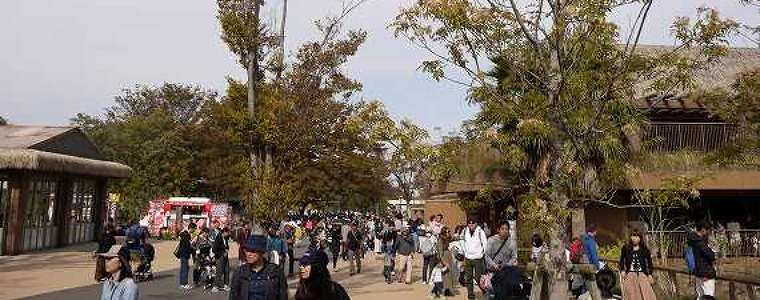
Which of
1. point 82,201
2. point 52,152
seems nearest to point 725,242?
point 52,152

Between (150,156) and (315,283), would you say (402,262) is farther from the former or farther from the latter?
(150,156)

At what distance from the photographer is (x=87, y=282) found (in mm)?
16641

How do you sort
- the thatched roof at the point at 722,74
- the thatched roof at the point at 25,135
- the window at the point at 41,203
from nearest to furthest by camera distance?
the thatched roof at the point at 722,74
the thatched roof at the point at 25,135
the window at the point at 41,203

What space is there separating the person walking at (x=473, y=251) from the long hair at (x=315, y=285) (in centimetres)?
849

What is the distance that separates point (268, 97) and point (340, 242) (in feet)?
30.8

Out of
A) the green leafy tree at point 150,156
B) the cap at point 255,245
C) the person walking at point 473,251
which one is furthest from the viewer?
the green leafy tree at point 150,156

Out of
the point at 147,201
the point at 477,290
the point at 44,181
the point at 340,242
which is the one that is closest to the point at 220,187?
the point at 147,201

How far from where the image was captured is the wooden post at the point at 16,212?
2459 cm

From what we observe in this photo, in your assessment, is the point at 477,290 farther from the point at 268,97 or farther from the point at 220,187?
the point at 220,187

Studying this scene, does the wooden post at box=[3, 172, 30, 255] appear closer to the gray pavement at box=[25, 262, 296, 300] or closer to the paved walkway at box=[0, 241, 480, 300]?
the paved walkway at box=[0, 241, 480, 300]

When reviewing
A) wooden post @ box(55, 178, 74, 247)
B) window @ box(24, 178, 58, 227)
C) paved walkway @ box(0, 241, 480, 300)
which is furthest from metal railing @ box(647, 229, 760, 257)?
wooden post @ box(55, 178, 74, 247)

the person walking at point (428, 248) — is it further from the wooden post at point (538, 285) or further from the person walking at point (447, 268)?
the wooden post at point (538, 285)

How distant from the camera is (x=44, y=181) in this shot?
27.6 metres

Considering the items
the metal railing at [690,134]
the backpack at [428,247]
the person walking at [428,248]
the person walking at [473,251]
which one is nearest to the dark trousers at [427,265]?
the person walking at [428,248]
